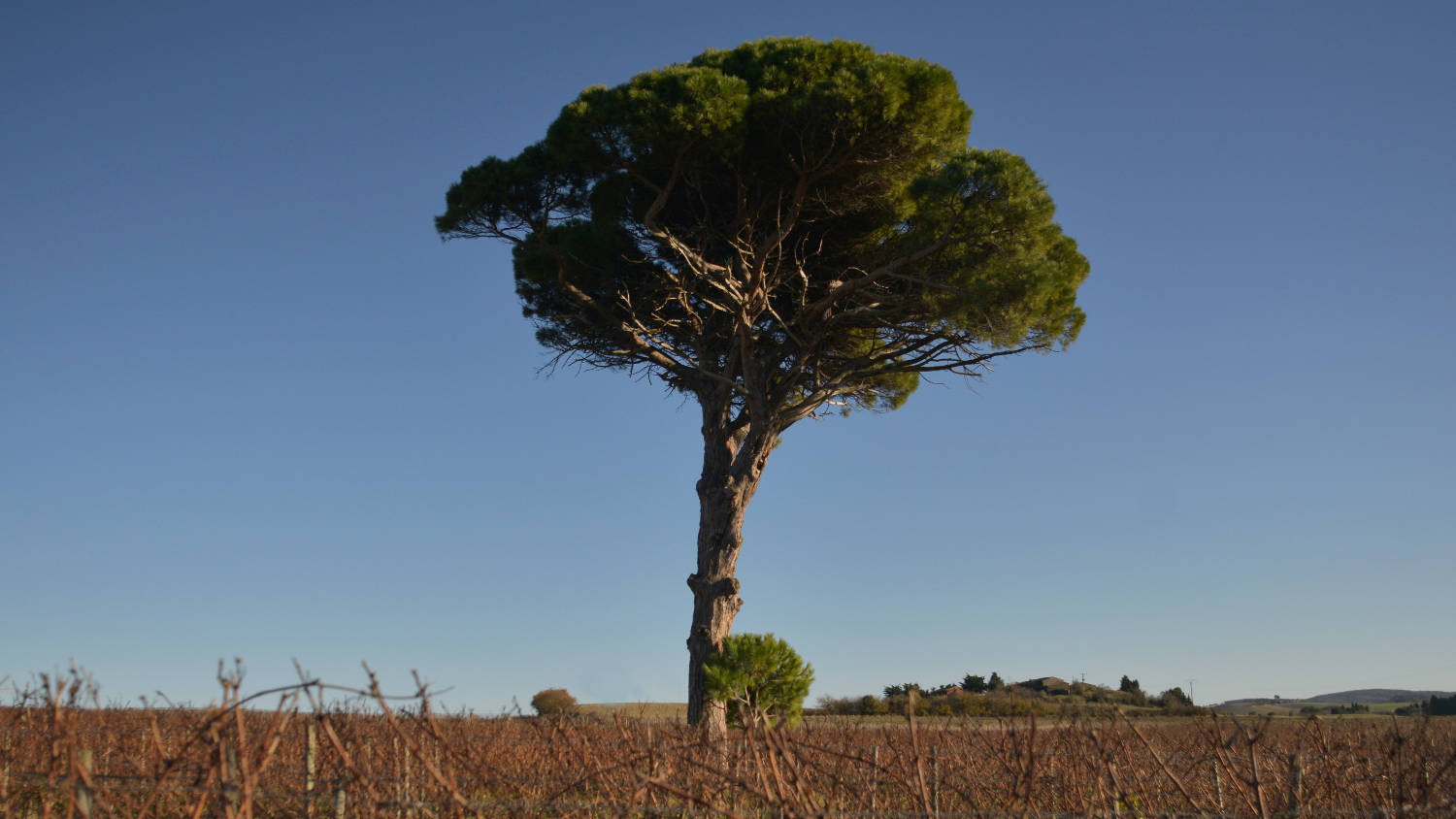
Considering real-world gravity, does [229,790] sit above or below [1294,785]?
above

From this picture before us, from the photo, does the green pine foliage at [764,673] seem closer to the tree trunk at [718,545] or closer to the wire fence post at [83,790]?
the tree trunk at [718,545]

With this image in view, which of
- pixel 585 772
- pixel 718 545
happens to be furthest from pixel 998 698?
pixel 585 772

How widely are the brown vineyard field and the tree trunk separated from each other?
357 cm

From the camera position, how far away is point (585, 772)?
20.7 ft

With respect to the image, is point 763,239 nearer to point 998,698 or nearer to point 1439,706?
point 998,698

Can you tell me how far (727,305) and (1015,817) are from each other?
11.9 m

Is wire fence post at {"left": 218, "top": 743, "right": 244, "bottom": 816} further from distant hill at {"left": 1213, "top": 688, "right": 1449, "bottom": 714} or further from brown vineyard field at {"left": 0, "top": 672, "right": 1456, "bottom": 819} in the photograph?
distant hill at {"left": 1213, "top": 688, "right": 1449, "bottom": 714}

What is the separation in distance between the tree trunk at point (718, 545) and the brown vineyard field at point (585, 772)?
357 cm

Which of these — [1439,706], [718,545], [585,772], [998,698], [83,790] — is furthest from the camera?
[1439,706]

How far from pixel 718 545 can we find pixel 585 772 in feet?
27.0

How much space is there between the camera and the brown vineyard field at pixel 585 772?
342 cm

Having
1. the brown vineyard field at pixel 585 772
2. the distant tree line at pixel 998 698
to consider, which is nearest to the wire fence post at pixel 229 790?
A: the brown vineyard field at pixel 585 772

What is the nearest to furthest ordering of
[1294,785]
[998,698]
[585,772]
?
[1294,785], [585,772], [998,698]

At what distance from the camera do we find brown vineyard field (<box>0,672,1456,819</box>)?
3.42m
